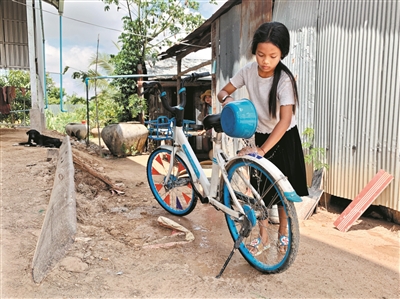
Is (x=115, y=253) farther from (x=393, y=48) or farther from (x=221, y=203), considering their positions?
(x=393, y=48)

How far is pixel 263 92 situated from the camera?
2354mm

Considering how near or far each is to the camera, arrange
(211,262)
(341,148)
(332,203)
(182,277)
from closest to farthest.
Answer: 1. (182,277)
2. (211,262)
3. (341,148)
4. (332,203)

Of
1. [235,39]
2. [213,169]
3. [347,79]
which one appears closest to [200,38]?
[235,39]

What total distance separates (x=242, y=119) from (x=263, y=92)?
1.02 feet

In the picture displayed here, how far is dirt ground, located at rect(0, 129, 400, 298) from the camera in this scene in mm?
2152

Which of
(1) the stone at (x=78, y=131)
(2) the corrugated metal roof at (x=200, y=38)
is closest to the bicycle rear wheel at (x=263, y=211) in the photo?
(2) the corrugated metal roof at (x=200, y=38)

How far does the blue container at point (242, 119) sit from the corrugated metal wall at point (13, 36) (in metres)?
11.1

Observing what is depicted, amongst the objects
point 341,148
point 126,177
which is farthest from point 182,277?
point 126,177

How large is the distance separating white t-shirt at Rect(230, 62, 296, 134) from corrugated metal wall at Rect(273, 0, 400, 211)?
1.93 metres

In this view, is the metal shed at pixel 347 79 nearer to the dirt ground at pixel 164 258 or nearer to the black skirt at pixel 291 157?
the dirt ground at pixel 164 258

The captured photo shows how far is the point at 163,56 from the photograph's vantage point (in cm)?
1054

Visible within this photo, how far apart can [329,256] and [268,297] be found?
3.25 ft

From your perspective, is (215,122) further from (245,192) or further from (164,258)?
(164,258)

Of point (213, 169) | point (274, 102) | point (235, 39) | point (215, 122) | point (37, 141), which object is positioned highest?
point (235, 39)
